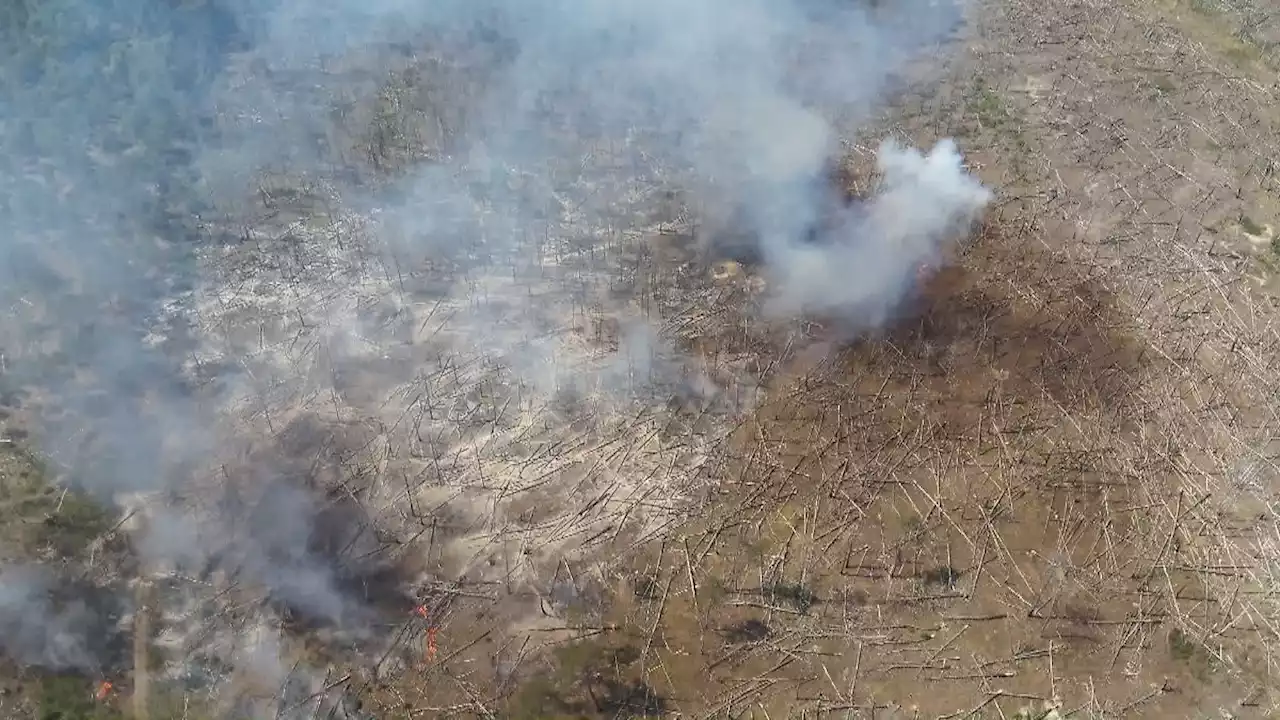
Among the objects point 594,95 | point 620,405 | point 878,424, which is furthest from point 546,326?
point 594,95

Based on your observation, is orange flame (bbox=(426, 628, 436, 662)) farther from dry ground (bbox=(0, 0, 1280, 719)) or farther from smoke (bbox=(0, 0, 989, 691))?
smoke (bbox=(0, 0, 989, 691))

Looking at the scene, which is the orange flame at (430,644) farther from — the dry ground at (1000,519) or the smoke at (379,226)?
the smoke at (379,226)

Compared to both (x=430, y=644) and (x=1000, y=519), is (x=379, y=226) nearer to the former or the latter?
(x=430, y=644)

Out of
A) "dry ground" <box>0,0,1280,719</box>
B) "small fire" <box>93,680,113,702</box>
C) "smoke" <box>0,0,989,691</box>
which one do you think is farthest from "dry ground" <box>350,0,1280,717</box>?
"small fire" <box>93,680,113,702</box>

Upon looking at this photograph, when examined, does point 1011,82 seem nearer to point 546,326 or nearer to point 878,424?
point 878,424

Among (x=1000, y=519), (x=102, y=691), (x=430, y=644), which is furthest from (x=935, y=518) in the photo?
(x=102, y=691)

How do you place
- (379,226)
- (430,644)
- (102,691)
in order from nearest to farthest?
1. (102,691)
2. (430,644)
3. (379,226)
